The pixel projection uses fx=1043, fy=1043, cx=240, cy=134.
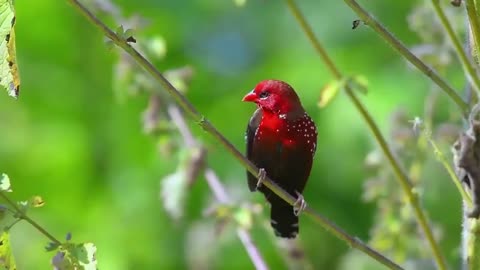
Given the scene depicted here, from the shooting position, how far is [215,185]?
5.71ft

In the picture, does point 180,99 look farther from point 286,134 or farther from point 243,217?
point 243,217

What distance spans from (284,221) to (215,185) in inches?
17.1

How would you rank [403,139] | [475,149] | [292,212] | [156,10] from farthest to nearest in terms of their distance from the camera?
[156,10]
[403,139]
[292,212]
[475,149]

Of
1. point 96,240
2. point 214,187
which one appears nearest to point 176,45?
point 96,240

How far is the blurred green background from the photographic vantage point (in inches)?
118

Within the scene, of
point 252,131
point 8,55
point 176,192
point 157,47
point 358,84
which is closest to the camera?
point 8,55

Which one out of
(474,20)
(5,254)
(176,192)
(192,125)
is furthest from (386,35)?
(192,125)

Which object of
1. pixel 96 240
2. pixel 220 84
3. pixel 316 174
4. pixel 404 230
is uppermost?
pixel 220 84

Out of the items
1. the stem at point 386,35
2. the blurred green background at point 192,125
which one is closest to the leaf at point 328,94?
the stem at point 386,35

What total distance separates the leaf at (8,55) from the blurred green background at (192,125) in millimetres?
1667

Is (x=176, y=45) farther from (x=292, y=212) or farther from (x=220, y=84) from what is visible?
(x=292, y=212)

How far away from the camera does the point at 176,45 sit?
3.58 metres

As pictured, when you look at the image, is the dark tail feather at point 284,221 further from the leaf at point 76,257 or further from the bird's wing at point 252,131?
the leaf at point 76,257

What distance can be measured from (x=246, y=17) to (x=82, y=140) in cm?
75
